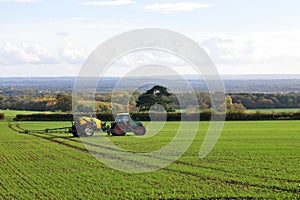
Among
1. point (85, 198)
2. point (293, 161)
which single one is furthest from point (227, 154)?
point (85, 198)

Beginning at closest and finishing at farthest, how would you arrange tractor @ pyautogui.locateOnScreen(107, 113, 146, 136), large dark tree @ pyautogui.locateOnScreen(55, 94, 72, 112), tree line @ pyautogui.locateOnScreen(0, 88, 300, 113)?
tractor @ pyautogui.locateOnScreen(107, 113, 146, 136) → tree line @ pyautogui.locateOnScreen(0, 88, 300, 113) → large dark tree @ pyautogui.locateOnScreen(55, 94, 72, 112)

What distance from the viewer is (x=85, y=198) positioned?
52.5 ft

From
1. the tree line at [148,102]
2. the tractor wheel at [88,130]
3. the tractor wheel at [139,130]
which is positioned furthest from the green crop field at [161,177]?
the tree line at [148,102]

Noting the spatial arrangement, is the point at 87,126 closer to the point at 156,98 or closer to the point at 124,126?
the point at 124,126

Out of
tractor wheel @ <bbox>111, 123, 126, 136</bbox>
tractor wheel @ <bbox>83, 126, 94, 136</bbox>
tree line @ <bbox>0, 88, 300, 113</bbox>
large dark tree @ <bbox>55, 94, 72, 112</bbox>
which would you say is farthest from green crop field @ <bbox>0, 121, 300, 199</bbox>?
large dark tree @ <bbox>55, 94, 72, 112</bbox>

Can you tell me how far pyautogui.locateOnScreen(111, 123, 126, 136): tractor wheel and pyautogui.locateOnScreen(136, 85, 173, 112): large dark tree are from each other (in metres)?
35.0

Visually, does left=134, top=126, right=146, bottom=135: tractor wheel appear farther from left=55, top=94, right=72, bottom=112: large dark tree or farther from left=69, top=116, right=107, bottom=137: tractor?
left=55, top=94, right=72, bottom=112: large dark tree

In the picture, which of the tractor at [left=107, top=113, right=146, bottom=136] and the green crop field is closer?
the green crop field

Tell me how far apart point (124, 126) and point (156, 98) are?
4108cm

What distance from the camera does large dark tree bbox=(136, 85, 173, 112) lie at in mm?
77444

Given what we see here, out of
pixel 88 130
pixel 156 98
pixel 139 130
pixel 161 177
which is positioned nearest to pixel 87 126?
pixel 88 130

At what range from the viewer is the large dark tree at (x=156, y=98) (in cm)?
7744

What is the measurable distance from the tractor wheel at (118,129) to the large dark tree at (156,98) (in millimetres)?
34986

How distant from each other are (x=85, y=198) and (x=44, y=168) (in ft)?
25.2
